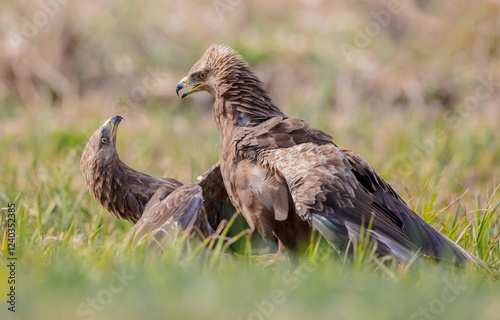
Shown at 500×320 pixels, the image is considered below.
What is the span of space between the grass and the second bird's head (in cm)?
69

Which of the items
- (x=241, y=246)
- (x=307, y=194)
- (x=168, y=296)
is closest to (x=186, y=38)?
(x=241, y=246)

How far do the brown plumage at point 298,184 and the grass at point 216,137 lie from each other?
0.20 meters

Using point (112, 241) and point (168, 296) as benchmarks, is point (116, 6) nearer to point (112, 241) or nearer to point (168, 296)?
point (112, 241)

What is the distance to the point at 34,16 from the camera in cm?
1062

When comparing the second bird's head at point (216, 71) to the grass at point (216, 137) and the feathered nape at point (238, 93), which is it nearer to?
the feathered nape at point (238, 93)

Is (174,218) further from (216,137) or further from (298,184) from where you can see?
(216,137)

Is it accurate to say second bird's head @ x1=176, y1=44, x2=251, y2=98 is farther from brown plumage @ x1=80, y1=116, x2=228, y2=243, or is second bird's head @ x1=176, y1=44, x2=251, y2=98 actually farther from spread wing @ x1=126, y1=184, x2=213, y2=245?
spread wing @ x1=126, y1=184, x2=213, y2=245

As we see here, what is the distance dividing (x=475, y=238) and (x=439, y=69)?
662 cm

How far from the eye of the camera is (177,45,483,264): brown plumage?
152 inches

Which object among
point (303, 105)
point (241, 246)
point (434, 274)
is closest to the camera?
point (434, 274)

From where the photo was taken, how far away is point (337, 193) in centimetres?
395

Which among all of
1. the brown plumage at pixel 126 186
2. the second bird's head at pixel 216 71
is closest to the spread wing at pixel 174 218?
the brown plumage at pixel 126 186

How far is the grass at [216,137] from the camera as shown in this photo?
9.97ft

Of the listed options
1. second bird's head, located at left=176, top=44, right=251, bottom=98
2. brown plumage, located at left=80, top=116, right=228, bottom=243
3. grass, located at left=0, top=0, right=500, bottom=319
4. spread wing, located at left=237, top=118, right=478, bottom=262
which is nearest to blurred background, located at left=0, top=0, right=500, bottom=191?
grass, located at left=0, top=0, right=500, bottom=319
